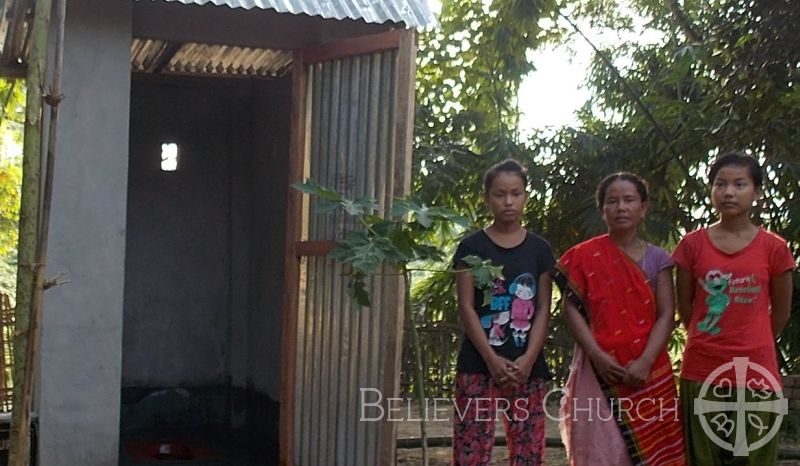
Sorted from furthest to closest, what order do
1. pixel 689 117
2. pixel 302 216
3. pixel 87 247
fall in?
pixel 689 117 < pixel 302 216 < pixel 87 247

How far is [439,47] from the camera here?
8.95 m

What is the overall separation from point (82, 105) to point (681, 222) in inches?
168

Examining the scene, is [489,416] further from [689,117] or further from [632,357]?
[689,117]

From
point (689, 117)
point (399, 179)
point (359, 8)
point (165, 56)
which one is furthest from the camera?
point (689, 117)

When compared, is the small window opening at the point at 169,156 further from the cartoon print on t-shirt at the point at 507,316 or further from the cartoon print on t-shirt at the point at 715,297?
the cartoon print on t-shirt at the point at 715,297

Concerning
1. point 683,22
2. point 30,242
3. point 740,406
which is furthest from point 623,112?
point 30,242

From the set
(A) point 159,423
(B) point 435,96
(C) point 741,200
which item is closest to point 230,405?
(A) point 159,423

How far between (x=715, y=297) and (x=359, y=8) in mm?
2167

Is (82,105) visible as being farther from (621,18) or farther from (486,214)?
(621,18)

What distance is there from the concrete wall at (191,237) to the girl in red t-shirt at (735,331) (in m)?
4.29

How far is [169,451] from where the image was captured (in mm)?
6852

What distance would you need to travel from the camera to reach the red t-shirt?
4.01 meters

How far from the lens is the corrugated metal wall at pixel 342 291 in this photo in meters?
4.91

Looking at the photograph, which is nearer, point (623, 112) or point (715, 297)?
point (715, 297)
